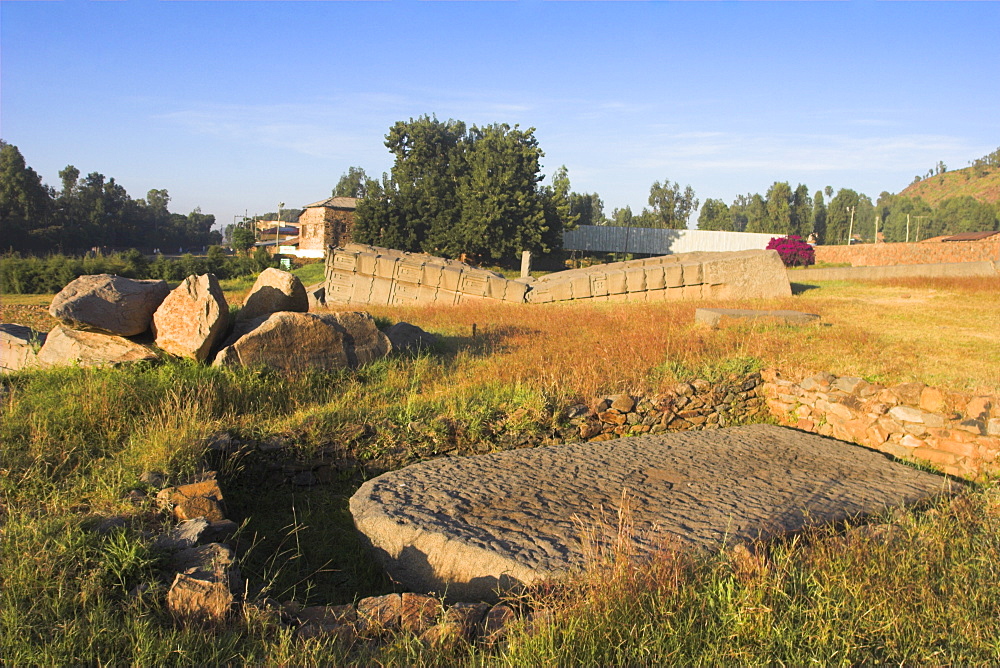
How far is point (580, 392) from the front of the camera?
21.7 ft

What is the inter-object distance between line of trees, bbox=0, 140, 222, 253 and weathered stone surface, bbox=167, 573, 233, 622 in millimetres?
43425

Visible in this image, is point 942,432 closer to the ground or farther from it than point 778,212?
closer to the ground

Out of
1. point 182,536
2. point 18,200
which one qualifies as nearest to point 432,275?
point 182,536

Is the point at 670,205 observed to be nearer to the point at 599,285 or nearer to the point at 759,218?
the point at 759,218

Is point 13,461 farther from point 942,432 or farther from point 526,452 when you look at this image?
point 942,432

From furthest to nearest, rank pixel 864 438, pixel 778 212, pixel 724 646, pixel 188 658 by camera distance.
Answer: pixel 778 212
pixel 864 438
pixel 724 646
pixel 188 658

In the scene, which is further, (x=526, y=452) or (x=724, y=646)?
(x=526, y=452)

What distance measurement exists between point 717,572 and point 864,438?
12.6 ft

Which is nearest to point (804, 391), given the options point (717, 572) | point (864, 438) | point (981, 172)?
point (864, 438)

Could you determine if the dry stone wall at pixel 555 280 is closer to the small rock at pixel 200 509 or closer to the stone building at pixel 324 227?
the small rock at pixel 200 509

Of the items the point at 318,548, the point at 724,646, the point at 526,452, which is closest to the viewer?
the point at 724,646

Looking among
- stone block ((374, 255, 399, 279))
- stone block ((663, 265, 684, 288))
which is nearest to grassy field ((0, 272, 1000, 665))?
stone block ((663, 265, 684, 288))

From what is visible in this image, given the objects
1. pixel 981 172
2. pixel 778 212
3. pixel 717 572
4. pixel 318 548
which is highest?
pixel 981 172

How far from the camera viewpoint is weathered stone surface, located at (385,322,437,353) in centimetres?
814
